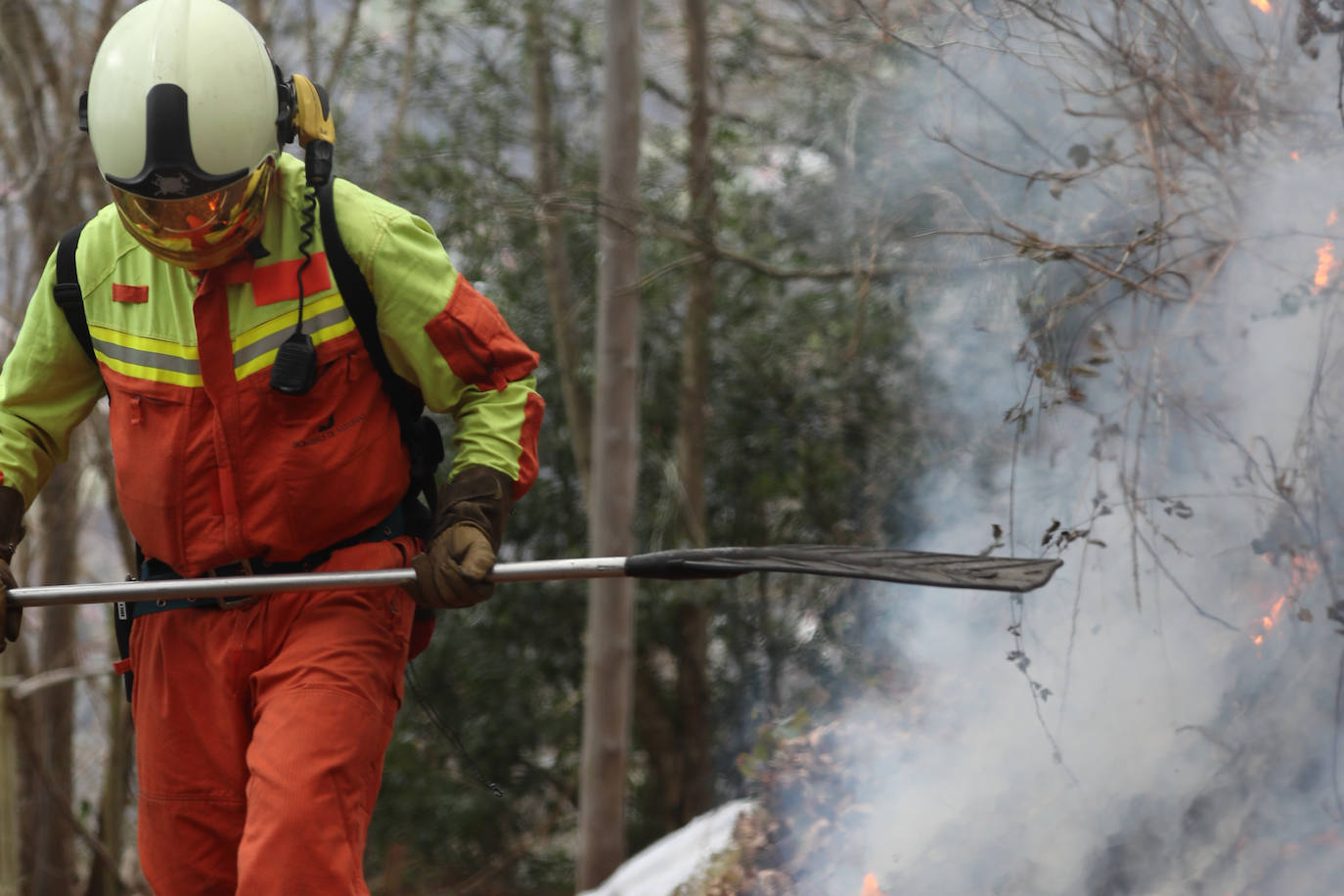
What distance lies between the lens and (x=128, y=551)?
6.60 m

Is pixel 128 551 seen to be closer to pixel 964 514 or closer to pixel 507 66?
pixel 507 66

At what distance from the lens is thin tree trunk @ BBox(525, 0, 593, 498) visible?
22.3 ft

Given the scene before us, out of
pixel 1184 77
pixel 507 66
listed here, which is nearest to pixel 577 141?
pixel 507 66

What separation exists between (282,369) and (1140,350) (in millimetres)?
2254

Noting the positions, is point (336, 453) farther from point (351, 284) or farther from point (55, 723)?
point (55, 723)

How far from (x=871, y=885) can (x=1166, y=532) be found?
127 centimetres

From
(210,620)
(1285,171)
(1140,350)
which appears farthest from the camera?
(1140,350)

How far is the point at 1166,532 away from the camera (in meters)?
3.36

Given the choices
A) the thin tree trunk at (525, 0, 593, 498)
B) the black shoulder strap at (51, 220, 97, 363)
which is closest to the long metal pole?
the black shoulder strap at (51, 220, 97, 363)

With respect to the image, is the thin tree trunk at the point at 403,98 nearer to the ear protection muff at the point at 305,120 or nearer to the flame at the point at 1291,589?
the ear protection muff at the point at 305,120

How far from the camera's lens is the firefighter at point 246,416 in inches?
96.2

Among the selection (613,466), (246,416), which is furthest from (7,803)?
(246,416)

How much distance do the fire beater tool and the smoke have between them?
2.40 feet

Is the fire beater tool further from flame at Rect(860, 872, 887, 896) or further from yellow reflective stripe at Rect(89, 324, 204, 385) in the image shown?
flame at Rect(860, 872, 887, 896)
